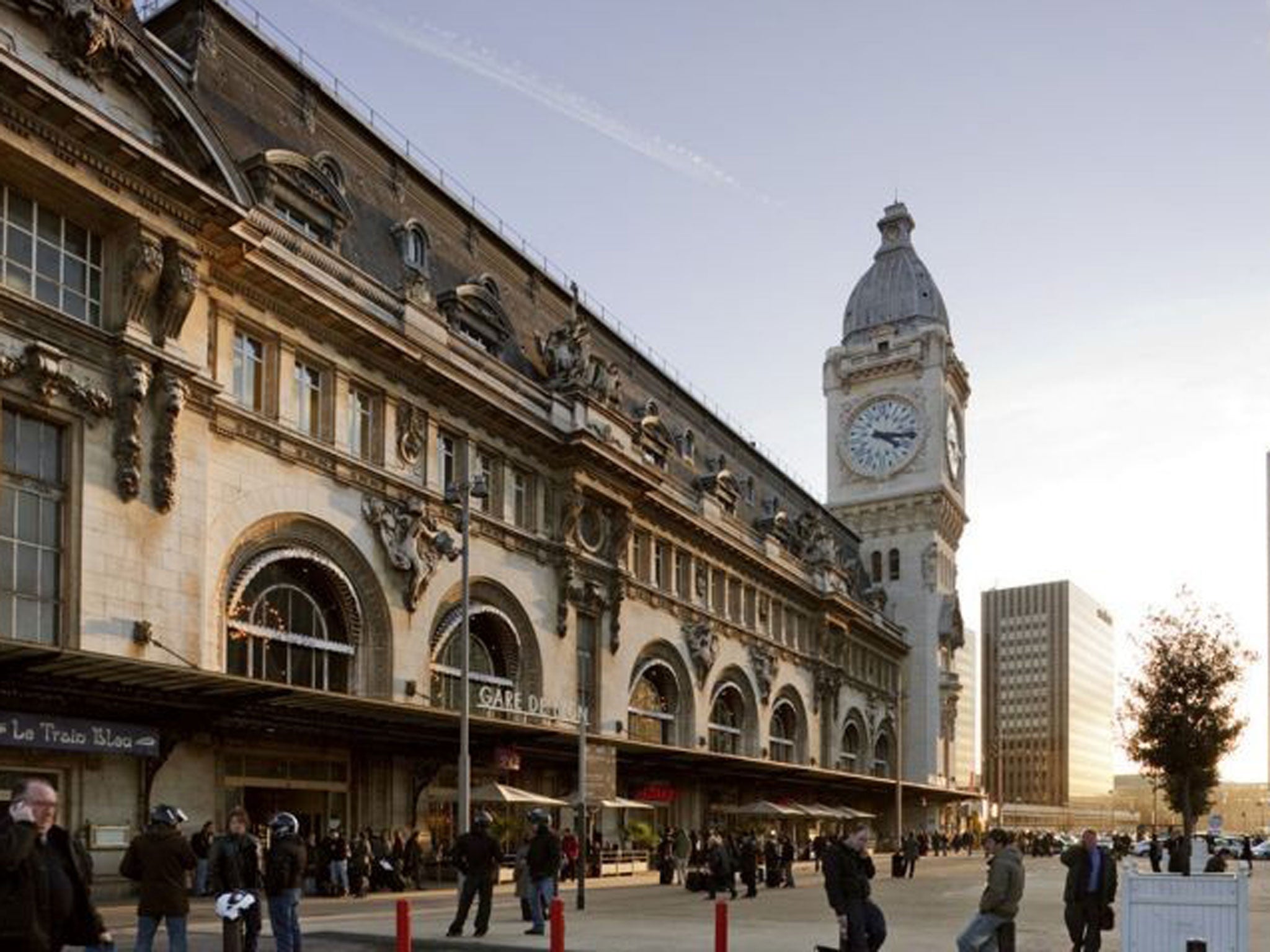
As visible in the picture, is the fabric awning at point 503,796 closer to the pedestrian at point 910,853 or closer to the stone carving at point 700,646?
the pedestrian at point 910,853

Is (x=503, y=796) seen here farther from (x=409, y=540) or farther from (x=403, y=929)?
(x=403, y=929)

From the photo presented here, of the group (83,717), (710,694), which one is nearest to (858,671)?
(710,694)

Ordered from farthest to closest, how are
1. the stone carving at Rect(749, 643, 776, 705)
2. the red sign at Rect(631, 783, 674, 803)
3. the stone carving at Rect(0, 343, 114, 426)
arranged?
the stone carving at Rect(749, 643, 776, 705) < the red sign at Rect(631, 783, 674, 803) < the stone carving at Rect(0, 343, 114, 426)

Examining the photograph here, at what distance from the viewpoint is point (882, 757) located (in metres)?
87.3

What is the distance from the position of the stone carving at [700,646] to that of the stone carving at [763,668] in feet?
19.8

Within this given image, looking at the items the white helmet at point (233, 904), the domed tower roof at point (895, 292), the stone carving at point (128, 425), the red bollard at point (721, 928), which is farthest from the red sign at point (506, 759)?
the domed tower roof at point (895, 292)

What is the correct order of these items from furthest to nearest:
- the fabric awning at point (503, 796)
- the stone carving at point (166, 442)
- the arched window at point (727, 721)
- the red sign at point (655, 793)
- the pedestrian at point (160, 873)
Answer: the arched window at point (727, 721)
the red sign at point (655, 793)
the fabric awning at point (503, 796)
the stone carving at point (166, 442)
the pedestrian at point (160, 873)

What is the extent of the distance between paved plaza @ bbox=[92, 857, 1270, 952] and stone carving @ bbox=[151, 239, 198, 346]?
11230 millimetres

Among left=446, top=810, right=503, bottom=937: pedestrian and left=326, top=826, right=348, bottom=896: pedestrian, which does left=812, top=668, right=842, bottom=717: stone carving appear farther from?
left=446, top=810, right=503, bottom=937: pedestrian

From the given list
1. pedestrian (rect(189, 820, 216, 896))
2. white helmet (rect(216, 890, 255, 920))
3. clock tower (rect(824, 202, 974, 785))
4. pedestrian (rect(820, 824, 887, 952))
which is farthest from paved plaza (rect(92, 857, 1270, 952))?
clock tower (rect(824, 202, 974, 785))

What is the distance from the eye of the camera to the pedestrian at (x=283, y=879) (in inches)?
576

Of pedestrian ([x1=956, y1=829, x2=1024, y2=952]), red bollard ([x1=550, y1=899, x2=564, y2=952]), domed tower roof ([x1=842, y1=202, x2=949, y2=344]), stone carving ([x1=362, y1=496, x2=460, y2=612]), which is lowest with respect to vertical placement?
red bollard ([x1=550, y1=899, x2=564, y2=952])

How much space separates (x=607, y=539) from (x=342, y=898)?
2067 cm

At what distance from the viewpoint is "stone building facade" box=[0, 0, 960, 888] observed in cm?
2577
